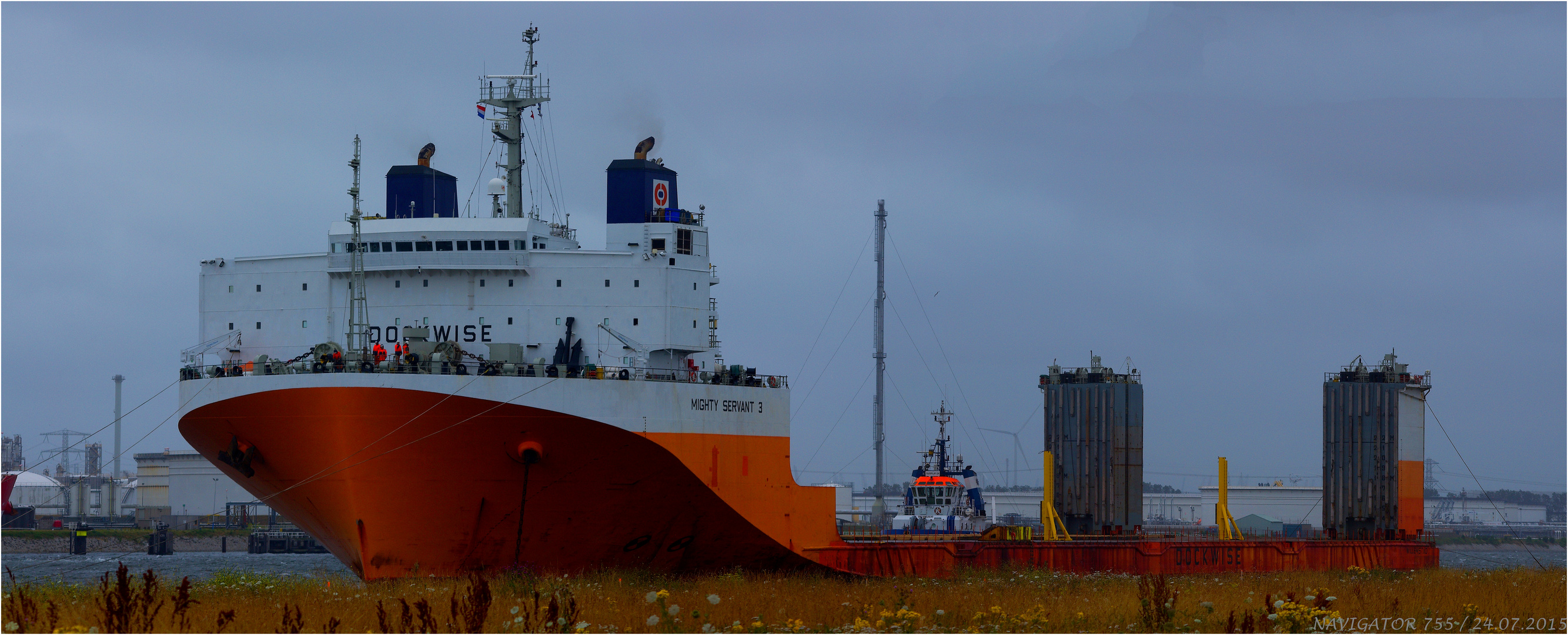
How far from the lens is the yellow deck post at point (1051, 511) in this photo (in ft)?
151

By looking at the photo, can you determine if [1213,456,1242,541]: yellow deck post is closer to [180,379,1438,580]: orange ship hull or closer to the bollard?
[180,379,1438,580]: orange ship hull

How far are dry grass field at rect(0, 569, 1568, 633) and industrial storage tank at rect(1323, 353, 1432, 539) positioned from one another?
16.5 meters

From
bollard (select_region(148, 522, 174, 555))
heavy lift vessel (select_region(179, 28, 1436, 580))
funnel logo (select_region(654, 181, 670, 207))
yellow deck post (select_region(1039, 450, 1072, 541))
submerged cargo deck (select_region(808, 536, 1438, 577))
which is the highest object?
funnel logo (select_region(654, 181, 670, 207))

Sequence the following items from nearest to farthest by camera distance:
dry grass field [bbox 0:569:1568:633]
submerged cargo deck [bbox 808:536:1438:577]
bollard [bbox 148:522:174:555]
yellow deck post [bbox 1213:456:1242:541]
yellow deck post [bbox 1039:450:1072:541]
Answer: dry grass field [bbox 0:569:1568:633], submerged cargo deck [bbox 808:536:1438:577], yellow deck post [bbox 1039:450:1072:541], yellow deck post [bbox 1213:456:1242:541], bollard [bbox 148:522:174:555]

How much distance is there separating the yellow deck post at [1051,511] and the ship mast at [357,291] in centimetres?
2170

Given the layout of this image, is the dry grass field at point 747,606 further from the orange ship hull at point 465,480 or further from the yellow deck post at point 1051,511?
the yellow deck post at point 1051,511

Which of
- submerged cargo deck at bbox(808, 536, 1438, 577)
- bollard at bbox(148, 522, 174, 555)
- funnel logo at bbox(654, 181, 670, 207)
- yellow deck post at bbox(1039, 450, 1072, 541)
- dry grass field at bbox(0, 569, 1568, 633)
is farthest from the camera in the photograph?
bollard at bbox(148, 522, 174, 555)

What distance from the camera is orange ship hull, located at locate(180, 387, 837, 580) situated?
2902cm

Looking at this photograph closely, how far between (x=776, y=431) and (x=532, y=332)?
20.3ft

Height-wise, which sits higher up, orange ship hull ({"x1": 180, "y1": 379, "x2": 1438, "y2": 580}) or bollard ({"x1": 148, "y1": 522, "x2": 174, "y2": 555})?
orange ship hull ({"x1": 180, "y1": 379, "x2": 1438, "y2": 580})

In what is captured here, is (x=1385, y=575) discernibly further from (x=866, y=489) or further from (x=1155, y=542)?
(x=866, y=489)

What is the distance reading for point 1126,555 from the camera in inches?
1738

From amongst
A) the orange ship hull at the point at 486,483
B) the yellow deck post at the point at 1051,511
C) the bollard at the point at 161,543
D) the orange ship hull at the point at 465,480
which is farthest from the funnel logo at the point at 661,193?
the bollard at the point at 161,543

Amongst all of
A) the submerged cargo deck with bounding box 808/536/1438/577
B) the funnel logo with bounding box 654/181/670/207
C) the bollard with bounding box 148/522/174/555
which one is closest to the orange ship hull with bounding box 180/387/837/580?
the submerged cargo deck with bounding box 808/536/1438/577
